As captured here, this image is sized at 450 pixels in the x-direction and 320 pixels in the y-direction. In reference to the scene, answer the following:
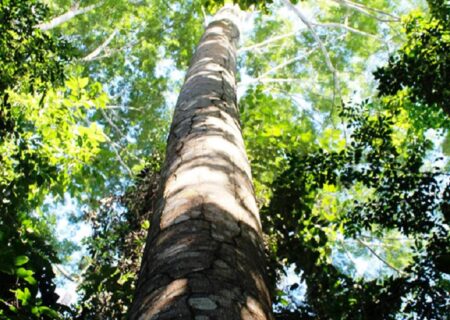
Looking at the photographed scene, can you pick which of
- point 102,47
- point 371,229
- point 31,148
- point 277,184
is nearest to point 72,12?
point 102,47

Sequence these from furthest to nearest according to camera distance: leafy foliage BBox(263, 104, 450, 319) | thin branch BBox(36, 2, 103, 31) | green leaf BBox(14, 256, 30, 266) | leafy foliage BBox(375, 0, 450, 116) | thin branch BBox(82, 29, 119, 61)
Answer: thin branch BBox(82, 29, 119, 61), thin branch BBox(36, 2, 103, 31), leafy foliage BBox(375, 0, 450, 116), leafy foliage BBox(263, 104, 450, 319), green leaf BBox(14, 256, 30, 266)

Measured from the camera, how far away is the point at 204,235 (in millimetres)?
1389

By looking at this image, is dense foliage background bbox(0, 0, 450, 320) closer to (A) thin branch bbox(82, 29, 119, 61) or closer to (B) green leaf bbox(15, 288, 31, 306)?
A: (B) green leaf bbox(15, 288, 31, 306)

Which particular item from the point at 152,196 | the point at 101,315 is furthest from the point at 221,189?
the point at 152,196

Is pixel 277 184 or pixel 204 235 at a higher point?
pixel 277 184

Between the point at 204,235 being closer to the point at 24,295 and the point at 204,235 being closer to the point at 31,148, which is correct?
the point at 24,295

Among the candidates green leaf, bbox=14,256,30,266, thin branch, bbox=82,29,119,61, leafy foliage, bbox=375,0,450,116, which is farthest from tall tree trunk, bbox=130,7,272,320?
thin branch, bbox=82,29,119,61

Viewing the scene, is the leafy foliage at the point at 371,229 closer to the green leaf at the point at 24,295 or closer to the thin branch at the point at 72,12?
the green leaf at the point at 24,295

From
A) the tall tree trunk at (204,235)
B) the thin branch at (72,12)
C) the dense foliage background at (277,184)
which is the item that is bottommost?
the tall tree trunk at (204,235)

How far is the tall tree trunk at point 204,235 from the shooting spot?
44.8 inches

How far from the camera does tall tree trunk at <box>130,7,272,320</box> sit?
1.14m

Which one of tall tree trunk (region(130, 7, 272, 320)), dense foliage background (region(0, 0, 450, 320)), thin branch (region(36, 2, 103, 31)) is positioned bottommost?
tall tree trunk (region(130, 7, 272, 320))

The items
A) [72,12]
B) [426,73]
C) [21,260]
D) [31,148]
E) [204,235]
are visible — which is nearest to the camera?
[204,235]

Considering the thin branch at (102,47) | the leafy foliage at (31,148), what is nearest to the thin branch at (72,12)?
the thin branch at (102,47)
